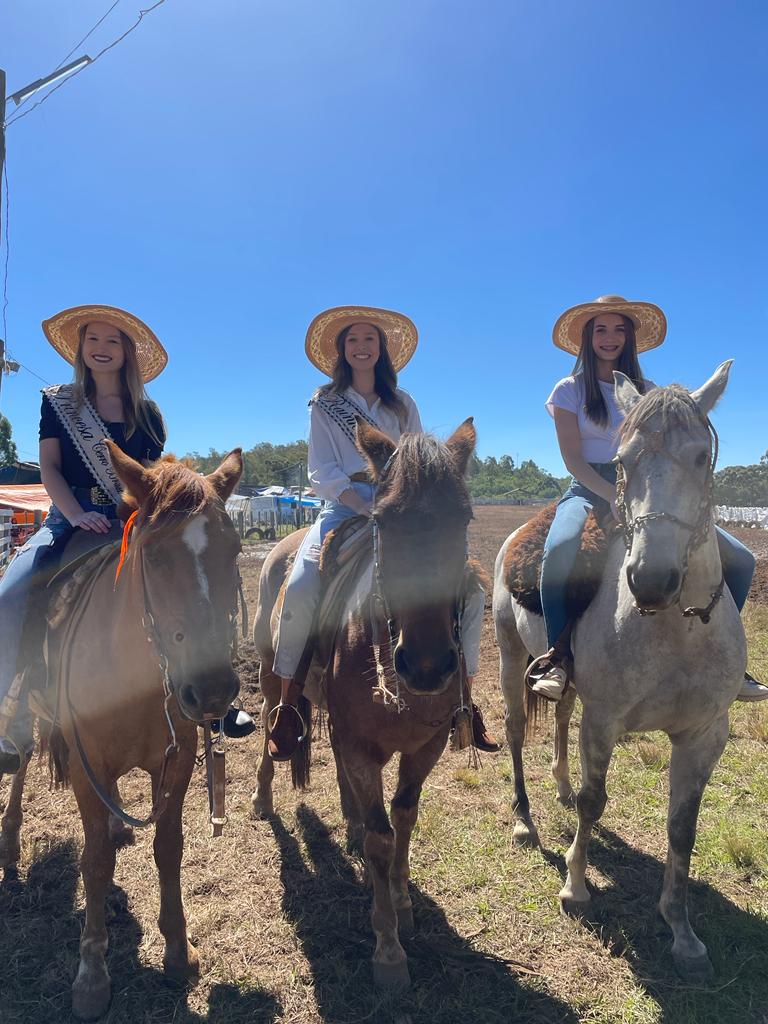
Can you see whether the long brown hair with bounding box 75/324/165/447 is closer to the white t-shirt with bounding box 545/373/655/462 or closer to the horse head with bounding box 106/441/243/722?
the horse head with bounding box 106/441/243/722

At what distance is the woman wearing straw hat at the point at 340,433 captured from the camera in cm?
349

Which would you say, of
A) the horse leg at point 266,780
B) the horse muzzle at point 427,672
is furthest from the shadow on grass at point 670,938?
the horse leg at point 266,780

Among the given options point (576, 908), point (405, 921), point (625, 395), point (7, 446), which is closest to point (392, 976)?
point (405, 921)

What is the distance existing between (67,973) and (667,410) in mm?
4250

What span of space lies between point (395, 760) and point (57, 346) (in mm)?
4611

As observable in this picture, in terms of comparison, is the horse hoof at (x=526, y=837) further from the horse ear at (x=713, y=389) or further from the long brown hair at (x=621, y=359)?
the long brown hair at (x=621, y=359)

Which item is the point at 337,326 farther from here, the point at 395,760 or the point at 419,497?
the point at 395,760

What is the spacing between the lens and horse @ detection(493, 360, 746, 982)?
2664 millimetres

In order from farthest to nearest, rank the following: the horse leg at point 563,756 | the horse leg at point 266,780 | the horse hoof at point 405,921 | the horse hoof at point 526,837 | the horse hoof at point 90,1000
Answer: the horse leg at point 563,756 < the horse leg at point 266,780 < the horse hoof at point 526,837 < the horse hoof at point 405,921 < the horse hoof at point 90,1000

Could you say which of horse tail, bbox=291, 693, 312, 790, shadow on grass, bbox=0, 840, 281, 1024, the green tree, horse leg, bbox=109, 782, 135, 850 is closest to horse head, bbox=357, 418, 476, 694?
horse tail, bbox=291, 693, 312, 790

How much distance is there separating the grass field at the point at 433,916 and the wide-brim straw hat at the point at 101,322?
3.54 meters

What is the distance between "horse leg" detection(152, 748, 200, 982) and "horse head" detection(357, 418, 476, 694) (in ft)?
4.95

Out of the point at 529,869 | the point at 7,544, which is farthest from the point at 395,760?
the point at 7,544

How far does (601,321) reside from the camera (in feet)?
13.5
